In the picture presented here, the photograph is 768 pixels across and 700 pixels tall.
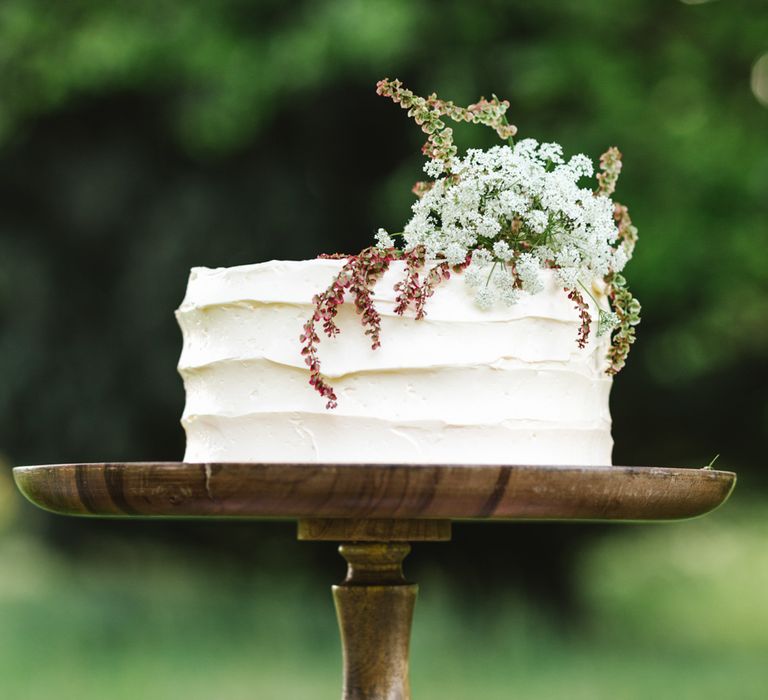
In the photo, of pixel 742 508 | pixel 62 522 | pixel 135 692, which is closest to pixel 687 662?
pixel 742 508

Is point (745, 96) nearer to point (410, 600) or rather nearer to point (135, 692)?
point (135, 692)

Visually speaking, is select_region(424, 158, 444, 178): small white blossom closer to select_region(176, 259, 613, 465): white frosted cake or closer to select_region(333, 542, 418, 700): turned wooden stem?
select_region(176, 259, 613, 465): white frosted cake

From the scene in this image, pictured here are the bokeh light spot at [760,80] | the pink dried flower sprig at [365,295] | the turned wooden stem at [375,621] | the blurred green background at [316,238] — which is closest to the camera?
the pink dried flower sprig at [365,295]

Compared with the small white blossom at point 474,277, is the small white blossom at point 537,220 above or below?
above

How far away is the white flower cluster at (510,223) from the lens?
2119 millimetres

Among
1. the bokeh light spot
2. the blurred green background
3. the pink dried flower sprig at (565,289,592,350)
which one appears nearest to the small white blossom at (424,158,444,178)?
the pink dried flower sprig at (565,289,592,350)

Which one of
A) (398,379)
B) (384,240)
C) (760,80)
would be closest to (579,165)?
(384,240)

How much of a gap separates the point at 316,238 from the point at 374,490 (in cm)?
489

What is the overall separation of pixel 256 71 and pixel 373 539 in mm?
4472

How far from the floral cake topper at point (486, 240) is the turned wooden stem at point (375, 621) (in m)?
0.42

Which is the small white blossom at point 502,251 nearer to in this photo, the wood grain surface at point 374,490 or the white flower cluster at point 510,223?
the white flower cluster at point 510,223

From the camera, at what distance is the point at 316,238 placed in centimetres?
652

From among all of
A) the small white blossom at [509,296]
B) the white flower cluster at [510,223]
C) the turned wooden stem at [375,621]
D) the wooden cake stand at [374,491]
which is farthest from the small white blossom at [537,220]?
the turned wooden stem at [375,621]

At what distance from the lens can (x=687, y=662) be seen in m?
7.50
